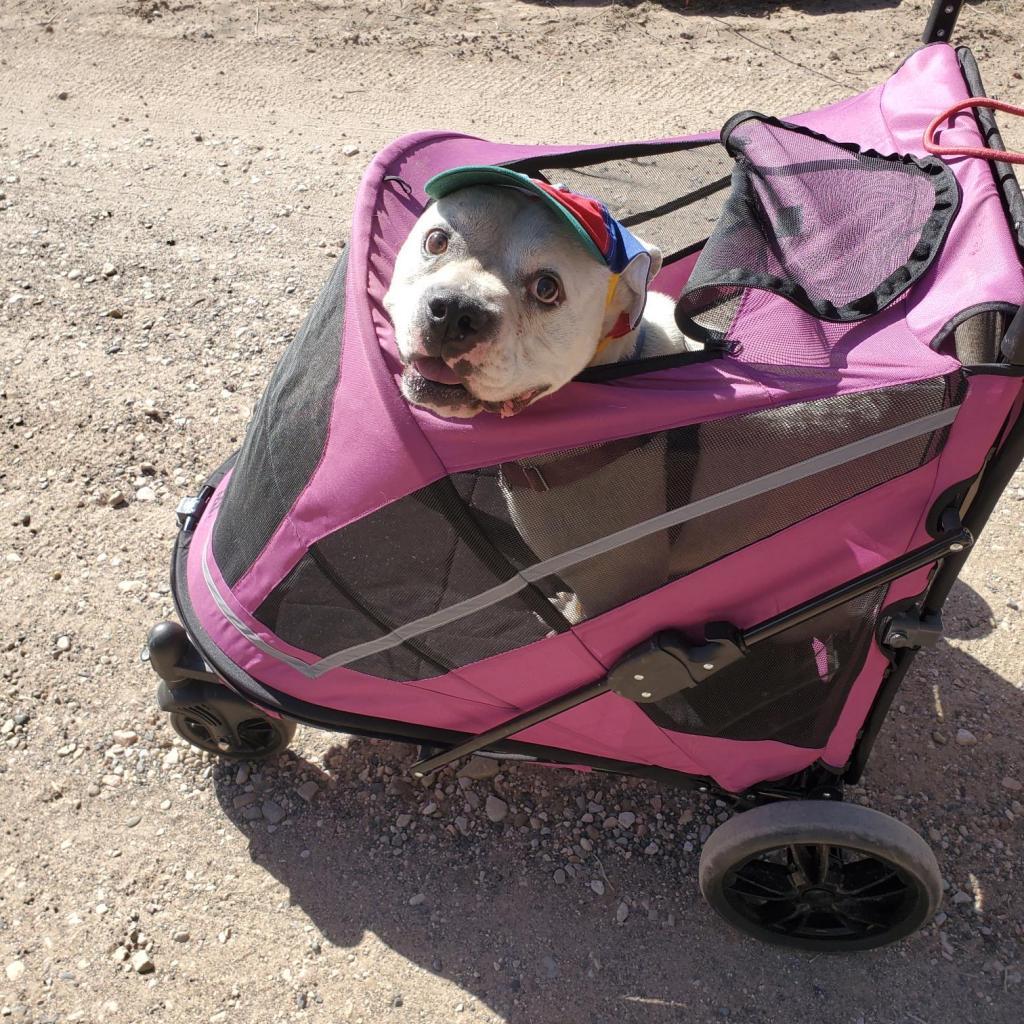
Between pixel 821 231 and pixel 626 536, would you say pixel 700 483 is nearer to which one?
pixel 626 536

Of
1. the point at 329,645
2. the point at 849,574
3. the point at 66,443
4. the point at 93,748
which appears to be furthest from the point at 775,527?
the point at 66,443

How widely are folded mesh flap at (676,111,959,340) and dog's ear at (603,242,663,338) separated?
0.50 feet

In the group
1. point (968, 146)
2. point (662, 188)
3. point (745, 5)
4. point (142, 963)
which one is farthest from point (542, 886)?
point (745, 5)

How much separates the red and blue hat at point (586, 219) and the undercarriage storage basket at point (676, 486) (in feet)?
0.59

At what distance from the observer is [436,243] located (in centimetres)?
234

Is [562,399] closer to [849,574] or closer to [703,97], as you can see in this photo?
[849,574]

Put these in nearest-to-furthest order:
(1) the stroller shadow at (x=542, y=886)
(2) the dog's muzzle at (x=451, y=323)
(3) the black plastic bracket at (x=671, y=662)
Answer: (2) the dog's muzzle at (x=451, y=323)
(3) the black plastic bracket at (x=671, y=662)
(1) the stroller shadow at (x=542, y=886)

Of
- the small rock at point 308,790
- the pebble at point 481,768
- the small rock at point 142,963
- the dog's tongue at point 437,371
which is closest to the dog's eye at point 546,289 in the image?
the dog's tongue at point 437,371

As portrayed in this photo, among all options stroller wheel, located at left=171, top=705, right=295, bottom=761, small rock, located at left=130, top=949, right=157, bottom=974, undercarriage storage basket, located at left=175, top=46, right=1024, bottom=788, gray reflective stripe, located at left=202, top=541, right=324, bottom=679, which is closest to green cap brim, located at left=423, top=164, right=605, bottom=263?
undercarriage storage basket, located at left=175, top=46, right=1024, bottom=788

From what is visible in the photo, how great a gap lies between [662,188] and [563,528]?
1424 mm

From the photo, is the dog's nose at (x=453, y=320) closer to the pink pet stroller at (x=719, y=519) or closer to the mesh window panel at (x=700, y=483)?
the pink pet stroller at (x=719, y=519)

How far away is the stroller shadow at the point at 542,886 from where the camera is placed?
2.72m

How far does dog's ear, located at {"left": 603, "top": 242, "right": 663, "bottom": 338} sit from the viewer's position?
7.74ft

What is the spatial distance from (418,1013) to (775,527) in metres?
1.68
